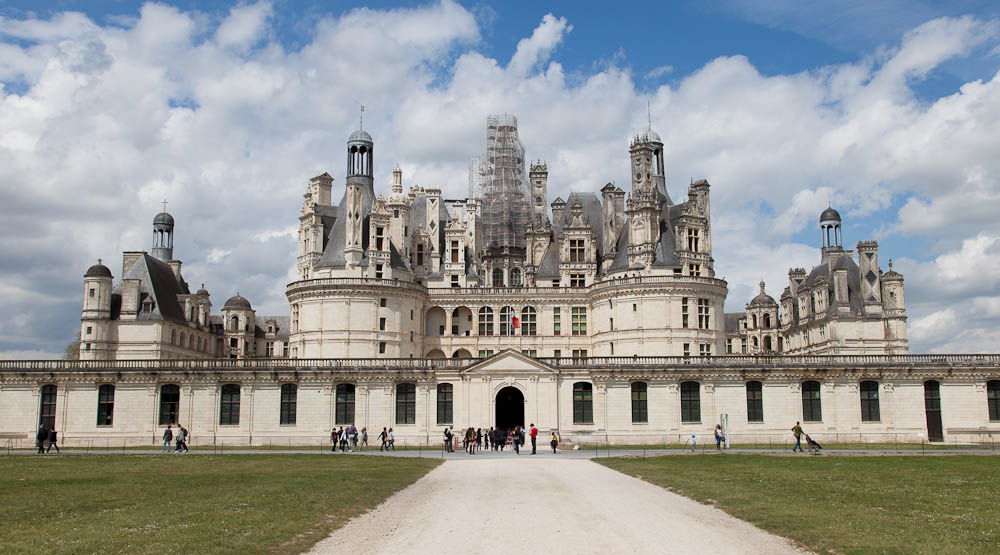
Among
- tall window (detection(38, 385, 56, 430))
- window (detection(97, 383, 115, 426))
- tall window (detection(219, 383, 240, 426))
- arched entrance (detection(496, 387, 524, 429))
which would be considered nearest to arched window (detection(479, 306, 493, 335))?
arched entrance (detection(496, 387, 524, 429))

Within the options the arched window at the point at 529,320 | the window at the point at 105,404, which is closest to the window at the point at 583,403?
the arched window at the point at 529,320

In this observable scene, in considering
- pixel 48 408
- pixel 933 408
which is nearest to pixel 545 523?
pixel 933 408

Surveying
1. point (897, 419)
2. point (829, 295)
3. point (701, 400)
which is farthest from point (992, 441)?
point (829, 295)

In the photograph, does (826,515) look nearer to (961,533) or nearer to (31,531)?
(961,533)

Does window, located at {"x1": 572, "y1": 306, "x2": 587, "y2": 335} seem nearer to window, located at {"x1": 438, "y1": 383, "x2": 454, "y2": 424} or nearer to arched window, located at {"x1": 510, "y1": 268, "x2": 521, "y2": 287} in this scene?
arched window, located at {"x1": 510, "y1": 268, "x2": 521, "y2": 287}

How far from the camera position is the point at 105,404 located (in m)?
55.8

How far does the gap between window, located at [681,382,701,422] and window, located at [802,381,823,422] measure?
22.6 feet

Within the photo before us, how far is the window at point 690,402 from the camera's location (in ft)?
183

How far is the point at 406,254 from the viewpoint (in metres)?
74.8

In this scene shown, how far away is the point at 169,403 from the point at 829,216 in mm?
67104

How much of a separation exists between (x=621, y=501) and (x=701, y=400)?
35.5 meters

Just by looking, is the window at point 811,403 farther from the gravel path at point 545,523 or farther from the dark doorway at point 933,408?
the gravel path at point 545,523

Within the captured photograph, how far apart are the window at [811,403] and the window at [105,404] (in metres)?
45.5

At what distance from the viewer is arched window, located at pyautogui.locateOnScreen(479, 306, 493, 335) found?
74569mm
